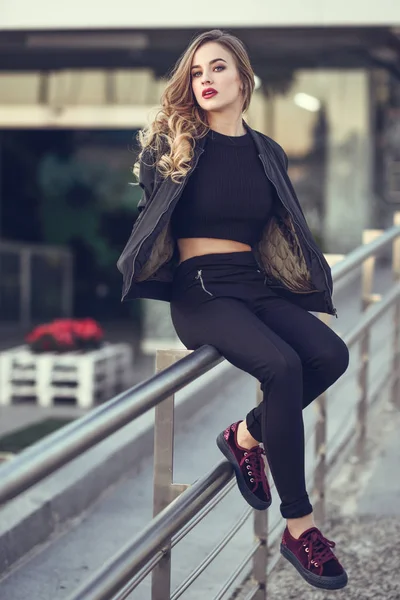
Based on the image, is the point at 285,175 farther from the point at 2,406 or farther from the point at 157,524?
the point at 2,406

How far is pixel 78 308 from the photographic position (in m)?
13.3

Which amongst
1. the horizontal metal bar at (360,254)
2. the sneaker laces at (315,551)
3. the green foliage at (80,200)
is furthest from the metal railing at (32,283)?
the sneaker laces at (315,551)

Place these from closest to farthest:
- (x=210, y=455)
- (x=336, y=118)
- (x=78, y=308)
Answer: (x=210, y=455) < (x=336, y=118) < (x=78, y=308)

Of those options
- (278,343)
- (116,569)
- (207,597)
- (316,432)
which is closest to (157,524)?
(116,569)

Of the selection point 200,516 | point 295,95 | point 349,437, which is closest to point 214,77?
point 200,516

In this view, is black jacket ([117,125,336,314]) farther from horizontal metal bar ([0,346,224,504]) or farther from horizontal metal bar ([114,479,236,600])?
horizontal metal bar ([114,479,236,600])

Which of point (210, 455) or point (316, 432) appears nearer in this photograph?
point (210, 455)

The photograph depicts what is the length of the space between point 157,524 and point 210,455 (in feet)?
3.04

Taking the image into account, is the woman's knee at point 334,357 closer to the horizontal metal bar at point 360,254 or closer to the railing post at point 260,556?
the railing post at point 260,556

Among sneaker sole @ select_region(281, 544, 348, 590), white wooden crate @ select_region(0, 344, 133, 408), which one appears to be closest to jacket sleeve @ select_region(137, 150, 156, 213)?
sneaker sole @ select_region(281, 544, 348, 590)

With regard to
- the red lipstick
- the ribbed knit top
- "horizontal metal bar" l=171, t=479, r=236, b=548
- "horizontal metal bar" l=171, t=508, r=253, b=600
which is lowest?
"horizontal metal bar" l=171, t=508, r=253, b=600

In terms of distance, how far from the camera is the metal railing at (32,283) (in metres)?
11.4

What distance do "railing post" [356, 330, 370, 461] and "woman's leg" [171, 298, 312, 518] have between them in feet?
6.85

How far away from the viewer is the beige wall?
811 cm
